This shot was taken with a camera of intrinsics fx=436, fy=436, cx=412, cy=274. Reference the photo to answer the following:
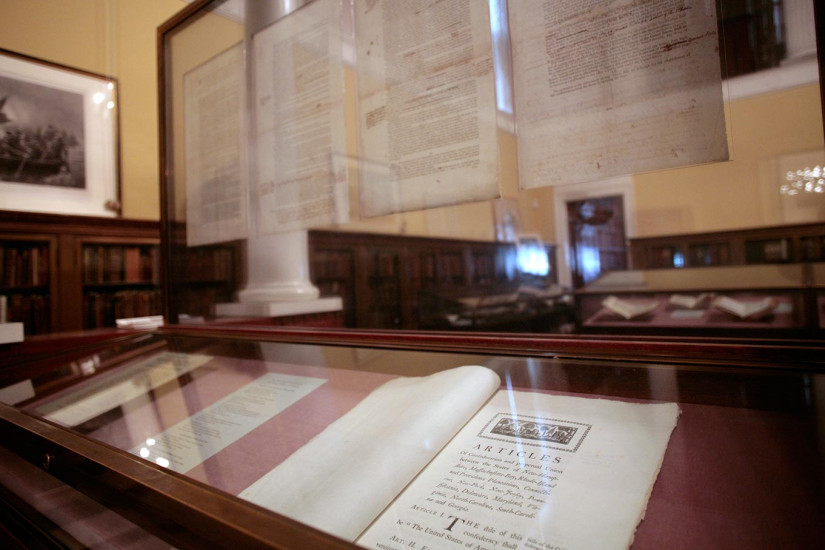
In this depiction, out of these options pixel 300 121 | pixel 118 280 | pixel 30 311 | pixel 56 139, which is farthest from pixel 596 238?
pixel 30 311

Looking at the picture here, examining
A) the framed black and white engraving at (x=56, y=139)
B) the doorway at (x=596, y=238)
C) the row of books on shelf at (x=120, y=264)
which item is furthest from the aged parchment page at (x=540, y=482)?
the doorway at (x=596, y=238)

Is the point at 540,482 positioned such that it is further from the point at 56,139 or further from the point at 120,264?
the point at 56,139

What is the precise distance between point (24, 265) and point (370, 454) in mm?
4337

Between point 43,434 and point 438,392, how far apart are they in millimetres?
629

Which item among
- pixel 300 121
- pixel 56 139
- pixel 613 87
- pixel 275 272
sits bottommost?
pixel 275 272

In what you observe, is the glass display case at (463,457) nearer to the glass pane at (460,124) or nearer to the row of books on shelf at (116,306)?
the glass pane at (460,124)

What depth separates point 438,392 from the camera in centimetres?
69

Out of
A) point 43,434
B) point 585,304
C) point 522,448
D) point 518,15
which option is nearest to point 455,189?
point 518,15

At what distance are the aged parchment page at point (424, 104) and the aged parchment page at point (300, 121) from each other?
0.40ft

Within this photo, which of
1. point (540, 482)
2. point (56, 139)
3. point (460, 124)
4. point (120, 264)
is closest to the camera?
point (540, 482)

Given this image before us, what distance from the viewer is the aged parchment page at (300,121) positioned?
49.3 inches

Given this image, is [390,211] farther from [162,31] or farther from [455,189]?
[162,31]

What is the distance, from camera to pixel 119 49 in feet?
13.6

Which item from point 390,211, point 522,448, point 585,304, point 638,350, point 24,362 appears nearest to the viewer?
point 522,448
